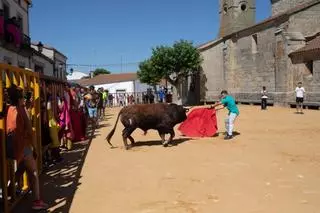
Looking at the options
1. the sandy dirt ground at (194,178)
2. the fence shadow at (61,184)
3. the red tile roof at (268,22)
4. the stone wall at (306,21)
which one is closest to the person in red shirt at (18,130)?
the fence shadow at (61,184)

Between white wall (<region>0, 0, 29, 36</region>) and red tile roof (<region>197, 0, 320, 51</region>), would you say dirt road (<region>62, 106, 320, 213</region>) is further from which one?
red tile roof (<region>197, 0, 320, 51</region>)

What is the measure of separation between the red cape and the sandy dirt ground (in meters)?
1.30

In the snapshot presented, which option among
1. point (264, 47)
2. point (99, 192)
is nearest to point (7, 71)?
point (99, 192)

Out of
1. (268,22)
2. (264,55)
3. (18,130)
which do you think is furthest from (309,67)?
Result: (18,130)

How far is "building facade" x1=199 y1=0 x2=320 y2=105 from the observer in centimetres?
2869

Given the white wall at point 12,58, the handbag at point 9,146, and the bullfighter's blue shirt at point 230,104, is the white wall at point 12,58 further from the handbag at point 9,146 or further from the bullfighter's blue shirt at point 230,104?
the handbag at point 9,146

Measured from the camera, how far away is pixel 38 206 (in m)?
6.07

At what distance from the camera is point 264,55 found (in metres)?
32.5

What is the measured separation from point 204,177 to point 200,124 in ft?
21.4

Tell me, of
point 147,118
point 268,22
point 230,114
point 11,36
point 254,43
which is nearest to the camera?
point 147,118

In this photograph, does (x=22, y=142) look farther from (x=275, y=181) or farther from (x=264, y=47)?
(x=264, y=47)

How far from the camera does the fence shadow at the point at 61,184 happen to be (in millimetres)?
6395

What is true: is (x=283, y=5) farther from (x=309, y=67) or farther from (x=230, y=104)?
(x=230, y=104)

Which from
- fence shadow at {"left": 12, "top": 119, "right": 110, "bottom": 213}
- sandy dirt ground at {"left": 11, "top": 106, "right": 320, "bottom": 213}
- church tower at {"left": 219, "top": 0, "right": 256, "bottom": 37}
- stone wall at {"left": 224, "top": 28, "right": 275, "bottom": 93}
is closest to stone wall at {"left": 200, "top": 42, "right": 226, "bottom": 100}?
stone wall at {"left": 224, "top": 28, "right": 275, "bottom": 93}
